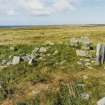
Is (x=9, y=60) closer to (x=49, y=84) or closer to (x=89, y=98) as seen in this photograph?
(x=49, y=84)

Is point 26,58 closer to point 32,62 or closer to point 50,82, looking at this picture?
Answer: point 32,62

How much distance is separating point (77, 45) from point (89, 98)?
12.3 meters

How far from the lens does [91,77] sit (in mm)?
22781

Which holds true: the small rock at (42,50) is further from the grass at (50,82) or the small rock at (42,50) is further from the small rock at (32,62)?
the small rock at (32,62)

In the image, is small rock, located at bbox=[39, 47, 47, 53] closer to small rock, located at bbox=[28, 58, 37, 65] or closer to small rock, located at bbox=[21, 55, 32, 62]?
small rock, located at bbox=[21, 55, 32, 62]

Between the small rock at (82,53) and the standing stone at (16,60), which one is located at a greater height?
the small rock at (82,53)

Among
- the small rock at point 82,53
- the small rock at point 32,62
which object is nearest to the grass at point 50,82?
the small rock at point 32,62

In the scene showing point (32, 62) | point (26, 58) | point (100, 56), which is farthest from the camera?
point (26, 58)

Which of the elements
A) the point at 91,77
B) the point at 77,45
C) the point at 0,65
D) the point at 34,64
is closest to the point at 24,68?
the point at 34,64

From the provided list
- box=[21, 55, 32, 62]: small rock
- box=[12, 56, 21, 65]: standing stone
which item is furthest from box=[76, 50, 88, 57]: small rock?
box=[12, 56, 21, 65]: standing stone

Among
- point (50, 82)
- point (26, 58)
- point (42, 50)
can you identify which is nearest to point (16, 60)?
point (26, 58)

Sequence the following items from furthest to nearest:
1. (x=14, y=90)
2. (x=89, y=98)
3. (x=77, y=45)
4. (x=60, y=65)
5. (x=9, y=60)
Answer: (x=77, y=45)
(x=9, y=60)
(x=60, y=65)
(x=14, y=90)
(x=89, y=98)

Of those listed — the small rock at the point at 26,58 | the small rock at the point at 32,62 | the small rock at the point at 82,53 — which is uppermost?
Result: the small rock at the point at 82,53

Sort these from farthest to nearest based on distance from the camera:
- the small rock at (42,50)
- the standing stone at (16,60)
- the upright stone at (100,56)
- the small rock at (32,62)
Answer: the small rock at (42,50), the standing stone at (16,60), the upright stone at (100,56), the small rock at (32,62)
